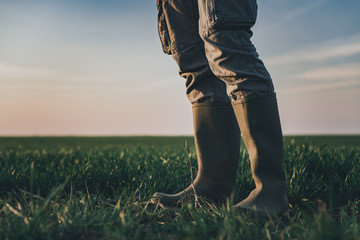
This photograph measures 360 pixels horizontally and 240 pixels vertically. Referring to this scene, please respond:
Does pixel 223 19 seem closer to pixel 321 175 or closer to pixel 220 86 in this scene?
pixel 220 86

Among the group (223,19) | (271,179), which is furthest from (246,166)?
(223,19)

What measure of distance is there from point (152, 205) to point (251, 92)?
101cm

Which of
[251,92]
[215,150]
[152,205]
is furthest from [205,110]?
[152,205]

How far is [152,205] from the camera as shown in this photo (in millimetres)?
2059

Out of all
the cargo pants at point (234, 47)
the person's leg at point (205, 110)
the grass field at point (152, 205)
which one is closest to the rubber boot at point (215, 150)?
the person's leg at point (205, 110)

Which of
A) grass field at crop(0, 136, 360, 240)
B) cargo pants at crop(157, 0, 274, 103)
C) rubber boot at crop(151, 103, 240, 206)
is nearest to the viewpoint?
grass field at crop(0, 136, 360, 240)

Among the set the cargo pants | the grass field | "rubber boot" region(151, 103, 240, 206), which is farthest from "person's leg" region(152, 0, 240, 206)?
the cargo pants

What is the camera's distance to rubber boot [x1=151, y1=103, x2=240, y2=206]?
6.89ft

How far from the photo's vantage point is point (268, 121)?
5.59 ft

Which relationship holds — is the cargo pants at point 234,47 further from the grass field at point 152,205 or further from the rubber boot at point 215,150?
the grass field at point 152,205

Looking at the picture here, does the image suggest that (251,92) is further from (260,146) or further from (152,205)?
(152,205)

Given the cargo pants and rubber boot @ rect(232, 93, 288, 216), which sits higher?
the cargo pants

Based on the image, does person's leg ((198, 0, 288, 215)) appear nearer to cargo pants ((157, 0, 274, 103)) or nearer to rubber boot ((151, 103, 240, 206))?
cargo pants ((157, 0, 274, 103))

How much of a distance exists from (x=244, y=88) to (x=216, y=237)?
84 centimetres
